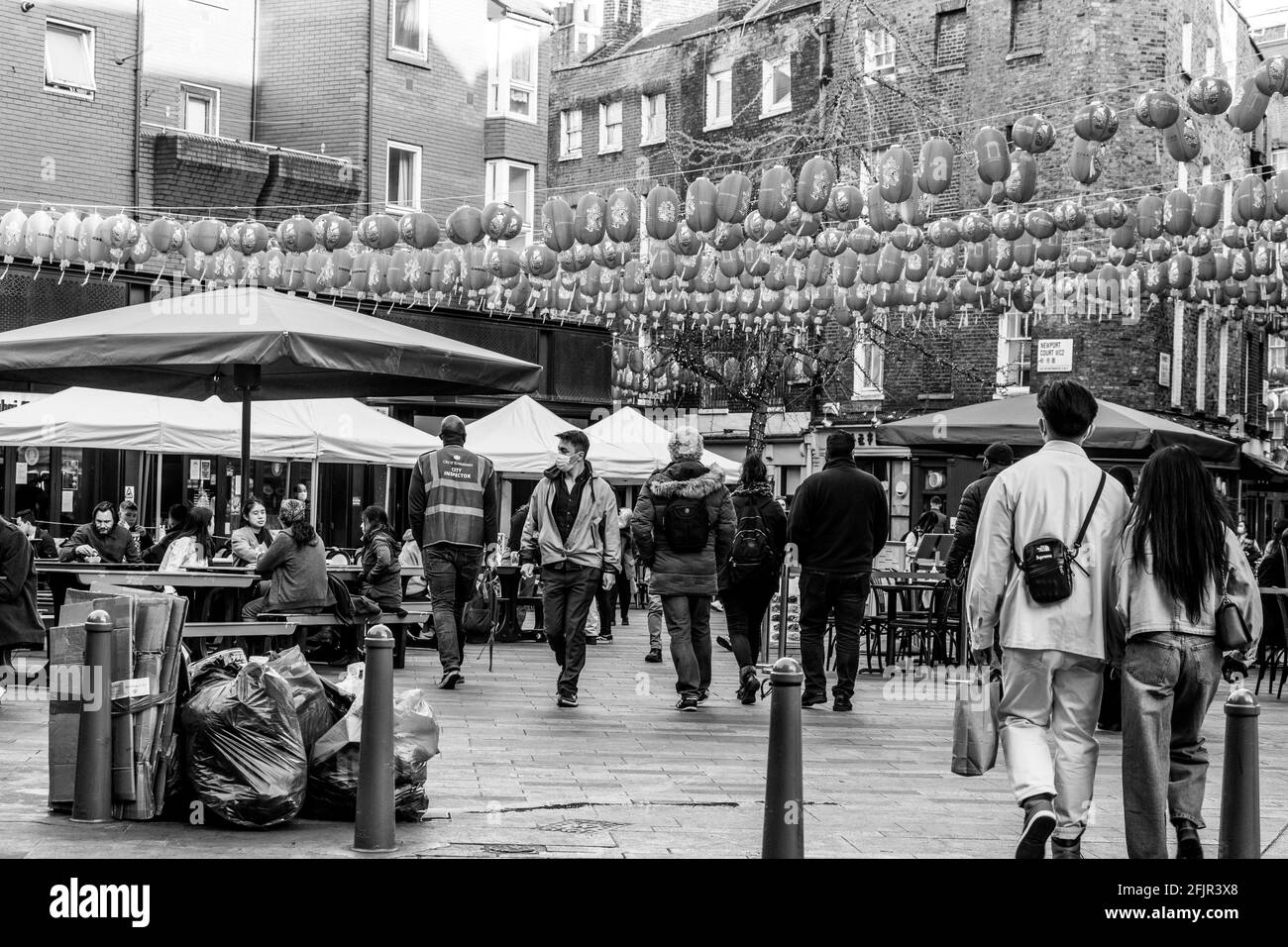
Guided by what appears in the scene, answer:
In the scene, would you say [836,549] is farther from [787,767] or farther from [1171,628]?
[787,767]

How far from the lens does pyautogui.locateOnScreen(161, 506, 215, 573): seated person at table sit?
39.5ft

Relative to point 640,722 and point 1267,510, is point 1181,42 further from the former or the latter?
point 640,722

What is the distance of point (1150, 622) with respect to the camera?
605cm

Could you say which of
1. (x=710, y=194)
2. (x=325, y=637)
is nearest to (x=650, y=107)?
(x=710, y=194)

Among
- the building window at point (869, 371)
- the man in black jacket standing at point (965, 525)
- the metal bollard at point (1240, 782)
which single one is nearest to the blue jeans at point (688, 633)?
the man in black jacket standing at point (965, 525)

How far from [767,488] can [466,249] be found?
9746 mm

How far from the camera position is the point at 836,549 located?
1123 centimetres

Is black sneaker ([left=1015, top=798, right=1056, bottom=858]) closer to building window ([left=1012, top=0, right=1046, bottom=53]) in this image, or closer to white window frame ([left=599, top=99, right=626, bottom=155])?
building window ([left=1012, top=0, right=1046, bottom=53])

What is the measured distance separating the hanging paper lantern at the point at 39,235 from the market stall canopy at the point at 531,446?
5265 mm

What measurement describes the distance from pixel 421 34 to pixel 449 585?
19871mm

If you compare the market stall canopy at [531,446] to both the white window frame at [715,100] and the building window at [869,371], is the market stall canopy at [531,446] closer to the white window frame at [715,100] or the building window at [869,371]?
the building window at [869,371]

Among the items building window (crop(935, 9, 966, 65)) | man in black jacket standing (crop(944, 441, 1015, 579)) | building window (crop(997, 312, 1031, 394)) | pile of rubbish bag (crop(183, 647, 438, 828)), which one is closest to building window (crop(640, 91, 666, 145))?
building window (crop(935, 9, 966, 65))

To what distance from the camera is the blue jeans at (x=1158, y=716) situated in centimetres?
598

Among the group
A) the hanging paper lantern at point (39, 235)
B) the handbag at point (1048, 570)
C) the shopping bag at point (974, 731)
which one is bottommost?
the shopping bag at point (974, 731)
